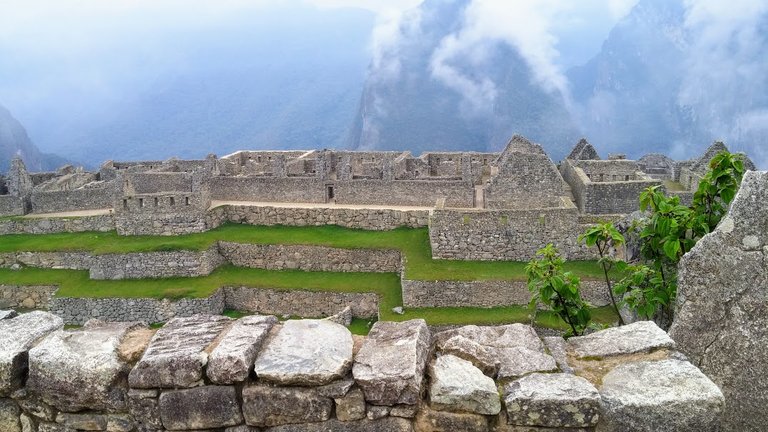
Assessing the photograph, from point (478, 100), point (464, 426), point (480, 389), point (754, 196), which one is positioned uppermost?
point (478, 100)

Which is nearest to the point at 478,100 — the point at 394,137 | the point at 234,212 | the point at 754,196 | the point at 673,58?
the point at 394,137

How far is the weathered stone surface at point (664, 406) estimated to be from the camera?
371 cm

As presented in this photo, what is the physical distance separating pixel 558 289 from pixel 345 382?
2890mm

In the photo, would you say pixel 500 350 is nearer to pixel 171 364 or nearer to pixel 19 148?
pixel 171 364

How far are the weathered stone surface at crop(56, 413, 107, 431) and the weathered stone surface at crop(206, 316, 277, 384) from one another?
97 cm

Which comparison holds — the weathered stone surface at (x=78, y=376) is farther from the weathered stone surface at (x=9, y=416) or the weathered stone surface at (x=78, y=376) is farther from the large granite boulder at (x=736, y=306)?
the large granite boulder at (x=736, y=306)

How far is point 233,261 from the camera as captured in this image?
22.8m

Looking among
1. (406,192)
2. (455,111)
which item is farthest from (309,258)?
(455,111)

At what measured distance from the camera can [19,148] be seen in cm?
7044

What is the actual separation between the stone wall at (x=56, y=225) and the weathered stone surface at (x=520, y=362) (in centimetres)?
2472

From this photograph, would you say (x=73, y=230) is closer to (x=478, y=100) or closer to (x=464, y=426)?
(x=464, y=426)

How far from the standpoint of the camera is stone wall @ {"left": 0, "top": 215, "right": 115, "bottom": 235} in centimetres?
2578

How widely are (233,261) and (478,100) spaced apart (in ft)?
202

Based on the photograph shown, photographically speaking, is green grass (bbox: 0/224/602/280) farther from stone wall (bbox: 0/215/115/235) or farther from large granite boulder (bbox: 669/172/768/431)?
large granite boulder (bbox: 669/172/768/431)
